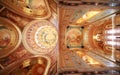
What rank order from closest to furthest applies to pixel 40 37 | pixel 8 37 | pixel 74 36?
pixel 8 37 → pixel 40 37 → pixel 74 36

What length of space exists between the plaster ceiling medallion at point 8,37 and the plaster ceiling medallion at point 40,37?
597 millimetres

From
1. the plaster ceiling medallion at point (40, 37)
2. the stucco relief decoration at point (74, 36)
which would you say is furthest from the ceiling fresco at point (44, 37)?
the stucco relief decoration at point (74, 36)

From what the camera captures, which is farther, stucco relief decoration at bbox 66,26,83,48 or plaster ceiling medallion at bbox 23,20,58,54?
stucco relief decoration at bbox 66,26,83,48

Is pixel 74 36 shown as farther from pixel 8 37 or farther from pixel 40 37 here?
pixel 8 37

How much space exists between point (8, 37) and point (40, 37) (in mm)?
2452

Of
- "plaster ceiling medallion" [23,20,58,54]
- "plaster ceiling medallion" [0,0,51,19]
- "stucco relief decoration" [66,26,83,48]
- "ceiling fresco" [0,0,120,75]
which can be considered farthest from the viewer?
"stucco relief decoration" [66,26,83,48]

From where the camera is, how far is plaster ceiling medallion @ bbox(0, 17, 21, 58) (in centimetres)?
1030

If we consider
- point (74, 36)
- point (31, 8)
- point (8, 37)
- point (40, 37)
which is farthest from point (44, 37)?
point (74, 36)

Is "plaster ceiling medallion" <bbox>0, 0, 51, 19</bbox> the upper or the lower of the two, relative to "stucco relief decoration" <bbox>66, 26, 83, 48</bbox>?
upper

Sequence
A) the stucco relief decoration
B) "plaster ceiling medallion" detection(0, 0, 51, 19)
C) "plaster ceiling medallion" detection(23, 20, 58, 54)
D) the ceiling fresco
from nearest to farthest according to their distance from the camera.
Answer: the ceiling fresco
"plaster ceiling medallion" detection(0, 0, 51, 19)
"plaster ceiling medallion" detection(23, 20, 58, 54)
the stucco relief decoration

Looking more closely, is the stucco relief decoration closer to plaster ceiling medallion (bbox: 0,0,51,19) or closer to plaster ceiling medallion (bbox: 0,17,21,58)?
plaster ceiling medallion (bbox: 0,0,51,19)

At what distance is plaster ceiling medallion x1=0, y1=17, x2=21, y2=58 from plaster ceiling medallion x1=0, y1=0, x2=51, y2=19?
102 cm

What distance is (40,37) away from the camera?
39.7 ft

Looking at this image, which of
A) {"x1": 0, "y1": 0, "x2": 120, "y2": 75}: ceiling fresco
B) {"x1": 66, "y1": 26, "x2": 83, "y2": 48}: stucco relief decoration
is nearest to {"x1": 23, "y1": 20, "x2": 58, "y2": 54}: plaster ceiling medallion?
{"x1": 0, "y1": 0, "x2": 120, "y2": 75}: ceiling fresco
